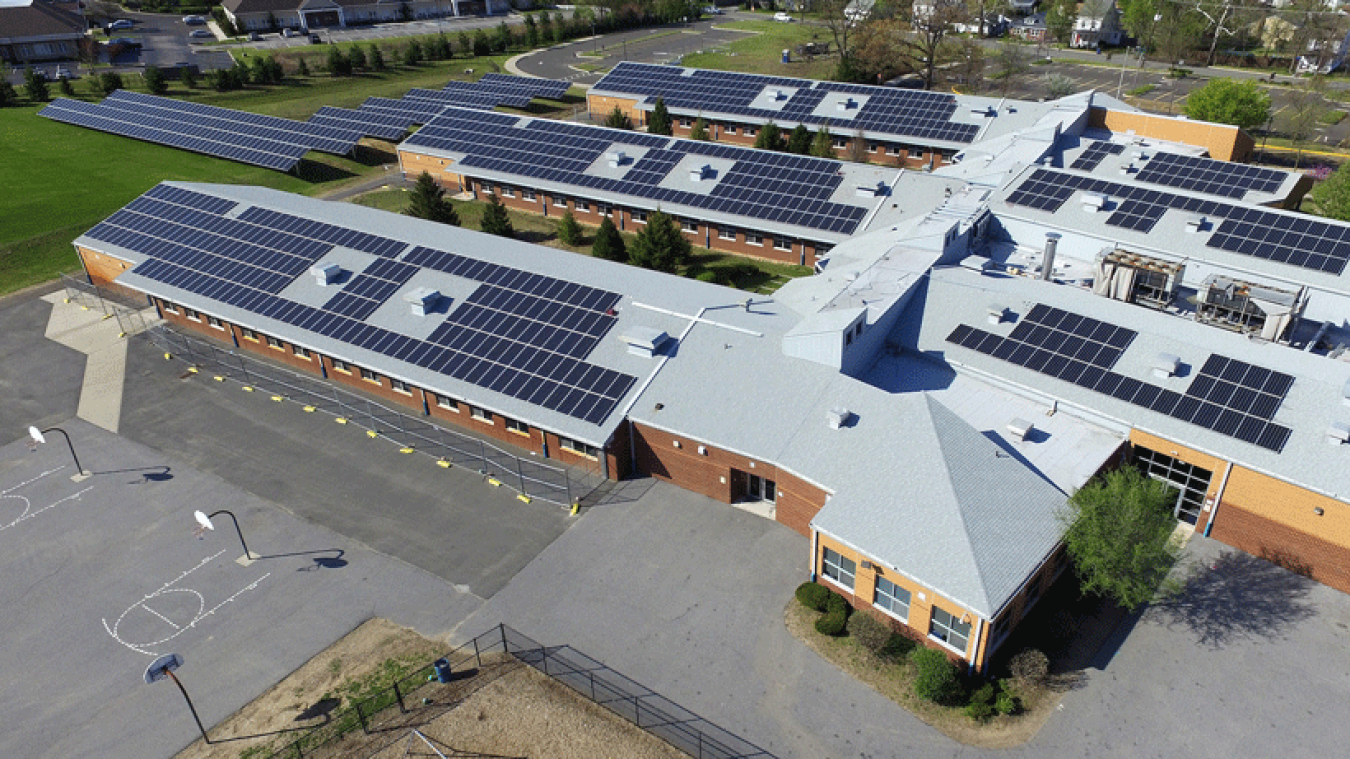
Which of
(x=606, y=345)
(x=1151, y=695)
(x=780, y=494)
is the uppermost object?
(x=606, y=345)

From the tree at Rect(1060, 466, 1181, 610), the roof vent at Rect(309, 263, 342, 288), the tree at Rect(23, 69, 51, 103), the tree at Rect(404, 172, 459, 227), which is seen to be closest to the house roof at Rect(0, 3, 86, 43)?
the tree at Rect(23, 69, 51, 103)

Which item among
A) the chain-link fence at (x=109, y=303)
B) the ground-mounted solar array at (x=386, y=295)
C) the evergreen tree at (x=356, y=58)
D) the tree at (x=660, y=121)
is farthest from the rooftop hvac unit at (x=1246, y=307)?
the evergreen tree at (x=356, y=58)

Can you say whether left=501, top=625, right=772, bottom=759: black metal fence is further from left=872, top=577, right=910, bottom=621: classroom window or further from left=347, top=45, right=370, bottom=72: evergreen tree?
left=347, top=45, right=370, bottom=72: evergreen tree

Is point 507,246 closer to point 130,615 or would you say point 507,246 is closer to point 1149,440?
point 130,615

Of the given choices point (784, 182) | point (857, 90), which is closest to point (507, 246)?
point (784, 182)

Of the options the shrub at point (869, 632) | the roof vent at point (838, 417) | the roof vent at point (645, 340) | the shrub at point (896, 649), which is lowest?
the shrub at point (896, 649)

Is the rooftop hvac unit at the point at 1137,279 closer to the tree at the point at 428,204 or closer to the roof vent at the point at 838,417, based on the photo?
the roof vent at the point at 838,417

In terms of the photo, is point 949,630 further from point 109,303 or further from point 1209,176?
point 109,303
